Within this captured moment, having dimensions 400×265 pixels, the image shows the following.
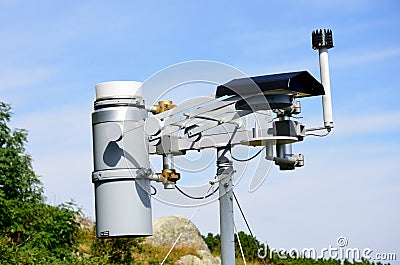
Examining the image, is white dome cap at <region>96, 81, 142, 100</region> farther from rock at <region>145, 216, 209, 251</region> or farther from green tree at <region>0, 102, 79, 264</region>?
rock at <region>145, 216, 209, 251</region>

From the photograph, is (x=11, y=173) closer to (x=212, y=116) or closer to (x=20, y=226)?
(x=20, y=226)

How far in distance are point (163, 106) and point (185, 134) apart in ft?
0.60

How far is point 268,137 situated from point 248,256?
24.2ft

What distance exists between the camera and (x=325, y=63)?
389cm

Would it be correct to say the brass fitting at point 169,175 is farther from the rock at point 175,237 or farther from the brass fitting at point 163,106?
the rock at point 175,237

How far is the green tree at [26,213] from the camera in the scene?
8.06m

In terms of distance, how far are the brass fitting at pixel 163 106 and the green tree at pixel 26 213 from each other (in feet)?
12.9

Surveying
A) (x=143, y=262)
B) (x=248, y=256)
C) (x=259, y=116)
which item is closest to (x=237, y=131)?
(x=259, y=116)

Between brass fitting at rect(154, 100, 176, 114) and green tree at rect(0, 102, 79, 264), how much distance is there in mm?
3926

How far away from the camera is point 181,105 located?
12.6 ft

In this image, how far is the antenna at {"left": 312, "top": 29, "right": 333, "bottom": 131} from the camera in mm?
3828

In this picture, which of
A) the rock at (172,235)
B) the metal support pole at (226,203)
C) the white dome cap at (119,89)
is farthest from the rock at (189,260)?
the white dome cap at (119,89)

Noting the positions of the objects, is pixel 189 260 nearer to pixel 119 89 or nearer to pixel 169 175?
pixel 169 175

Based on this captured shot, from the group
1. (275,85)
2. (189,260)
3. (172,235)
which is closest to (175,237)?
(172,235)
